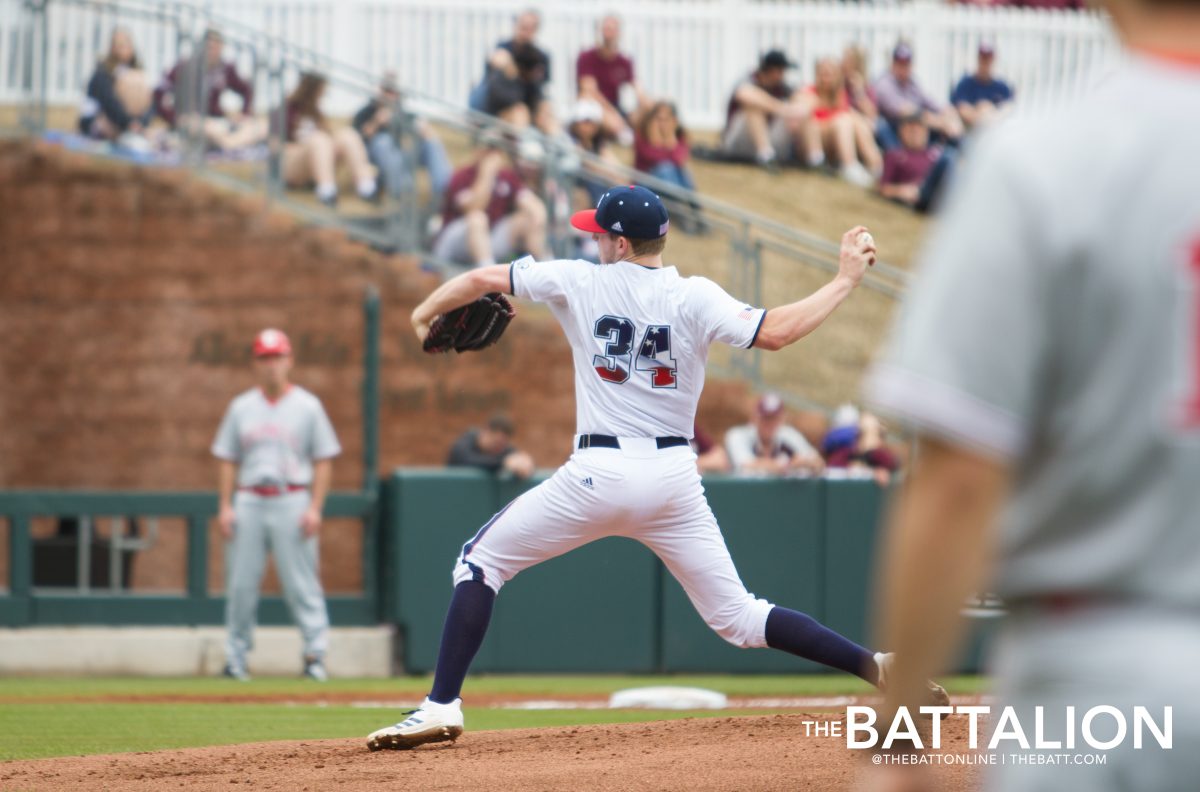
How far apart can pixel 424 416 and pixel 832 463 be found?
11.5 feet

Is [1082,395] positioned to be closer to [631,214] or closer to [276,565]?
[631,214]

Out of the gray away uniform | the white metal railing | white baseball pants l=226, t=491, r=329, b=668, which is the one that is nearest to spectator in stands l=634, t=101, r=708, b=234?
the white metal railing

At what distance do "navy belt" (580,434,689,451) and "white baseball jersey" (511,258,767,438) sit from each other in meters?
0.02

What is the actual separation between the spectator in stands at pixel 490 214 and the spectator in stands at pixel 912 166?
5705 millimetres

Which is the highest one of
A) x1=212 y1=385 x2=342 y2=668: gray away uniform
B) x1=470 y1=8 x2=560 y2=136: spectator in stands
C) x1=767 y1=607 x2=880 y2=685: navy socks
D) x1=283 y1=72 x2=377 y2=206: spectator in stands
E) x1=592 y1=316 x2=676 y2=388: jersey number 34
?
x1=470 y1=8 x2=560 y2=136: spectator in stands

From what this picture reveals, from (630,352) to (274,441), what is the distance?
576cm

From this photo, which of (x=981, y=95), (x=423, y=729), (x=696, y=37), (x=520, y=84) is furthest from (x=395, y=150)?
(x=423, y=729)

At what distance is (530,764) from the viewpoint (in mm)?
6258

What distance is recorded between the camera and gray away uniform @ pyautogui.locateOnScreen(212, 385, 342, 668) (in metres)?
11.7

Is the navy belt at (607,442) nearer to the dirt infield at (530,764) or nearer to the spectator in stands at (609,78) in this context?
the dirt infield at (530,764)

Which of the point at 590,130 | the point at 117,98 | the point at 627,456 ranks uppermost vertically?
the point at 117,98

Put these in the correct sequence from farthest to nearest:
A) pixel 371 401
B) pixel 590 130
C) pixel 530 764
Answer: pixel 590 130, pixel 371 401, pixel 530 764

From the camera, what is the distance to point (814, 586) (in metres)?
12.6

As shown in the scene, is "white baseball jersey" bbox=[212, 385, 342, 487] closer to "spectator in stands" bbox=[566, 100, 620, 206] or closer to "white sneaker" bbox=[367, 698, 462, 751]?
"white sneaker" bbox=[367, 698, 462, 751]
